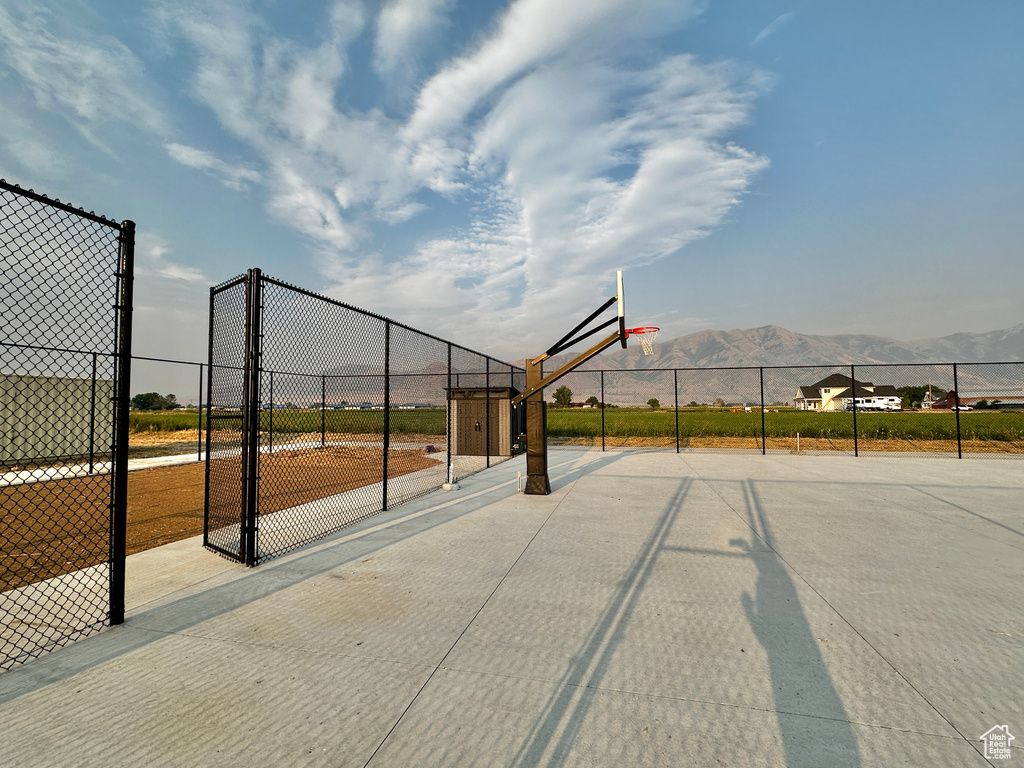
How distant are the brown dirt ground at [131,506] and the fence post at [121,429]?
1.14 meters

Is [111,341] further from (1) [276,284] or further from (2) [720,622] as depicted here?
(2) [720,622]

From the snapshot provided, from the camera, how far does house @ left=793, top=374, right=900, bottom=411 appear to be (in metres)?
64.7

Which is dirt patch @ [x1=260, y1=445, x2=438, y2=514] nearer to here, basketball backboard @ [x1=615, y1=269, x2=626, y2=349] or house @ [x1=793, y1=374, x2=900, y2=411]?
basketball backboard @ [x1=615, y1=269, x2=626, y2=349]

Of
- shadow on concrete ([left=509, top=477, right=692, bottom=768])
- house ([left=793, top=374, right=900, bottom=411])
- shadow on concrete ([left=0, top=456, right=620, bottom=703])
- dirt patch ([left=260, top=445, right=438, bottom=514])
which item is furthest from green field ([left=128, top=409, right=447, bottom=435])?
house ([left=793, top=374, right=900, bottom=411])

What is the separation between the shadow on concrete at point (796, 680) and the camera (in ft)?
6.06

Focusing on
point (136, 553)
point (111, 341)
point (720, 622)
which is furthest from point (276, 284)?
point (720, 622)

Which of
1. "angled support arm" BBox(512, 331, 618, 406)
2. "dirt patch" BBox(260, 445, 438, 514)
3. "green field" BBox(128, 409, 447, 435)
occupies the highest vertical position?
"angled support arm" BBox(512, 331, 618, 406)

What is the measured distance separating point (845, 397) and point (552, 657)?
79.5 meters

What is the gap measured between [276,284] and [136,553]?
3.21 m

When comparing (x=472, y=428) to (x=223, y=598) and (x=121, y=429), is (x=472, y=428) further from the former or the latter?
(x=121, y=429)

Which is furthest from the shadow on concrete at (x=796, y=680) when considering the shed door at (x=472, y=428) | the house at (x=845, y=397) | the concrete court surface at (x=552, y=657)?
the house at (x=845, y=397)

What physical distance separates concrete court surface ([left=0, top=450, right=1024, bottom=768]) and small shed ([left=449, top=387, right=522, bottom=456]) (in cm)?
798

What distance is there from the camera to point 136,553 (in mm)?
4500

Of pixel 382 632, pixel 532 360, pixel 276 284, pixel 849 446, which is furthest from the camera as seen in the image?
pixel 849 446
